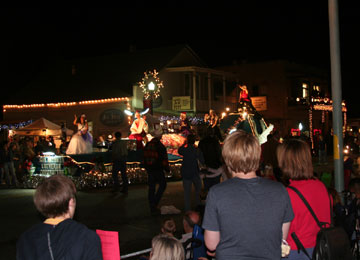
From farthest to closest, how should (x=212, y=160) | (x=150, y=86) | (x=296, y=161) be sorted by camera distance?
(x=150, y=86)
(x=212, y=160)
(x=296, y=161)

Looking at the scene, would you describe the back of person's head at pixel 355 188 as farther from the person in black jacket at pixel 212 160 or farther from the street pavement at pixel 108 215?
the person in black jacket at pixel 212 160

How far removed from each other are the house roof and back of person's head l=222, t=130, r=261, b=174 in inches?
1037

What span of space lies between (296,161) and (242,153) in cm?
87

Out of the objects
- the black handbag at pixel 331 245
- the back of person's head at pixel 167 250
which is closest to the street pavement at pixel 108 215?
the back of person's head at pixel 167 250

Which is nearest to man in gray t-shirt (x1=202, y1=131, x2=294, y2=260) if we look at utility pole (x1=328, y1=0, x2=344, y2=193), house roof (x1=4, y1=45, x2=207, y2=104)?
utility pole (x1=328, y1=0, x2=344, y2=193)

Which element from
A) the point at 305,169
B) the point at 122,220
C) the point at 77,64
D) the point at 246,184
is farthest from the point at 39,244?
the point at 77,64

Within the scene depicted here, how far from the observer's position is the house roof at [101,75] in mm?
30828

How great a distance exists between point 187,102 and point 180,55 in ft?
13.9

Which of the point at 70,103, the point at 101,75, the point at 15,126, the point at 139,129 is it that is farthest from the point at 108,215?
the point at 101,75

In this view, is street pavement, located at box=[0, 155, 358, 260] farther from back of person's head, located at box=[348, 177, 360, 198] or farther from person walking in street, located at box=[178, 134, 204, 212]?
back of person's head, located at box=[348, 177, 360, 198]

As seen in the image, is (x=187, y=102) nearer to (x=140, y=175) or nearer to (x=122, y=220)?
(x=140, y=175)

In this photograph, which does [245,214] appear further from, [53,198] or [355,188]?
[355,188]

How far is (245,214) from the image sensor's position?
293cm

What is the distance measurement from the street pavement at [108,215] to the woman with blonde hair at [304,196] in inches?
153
